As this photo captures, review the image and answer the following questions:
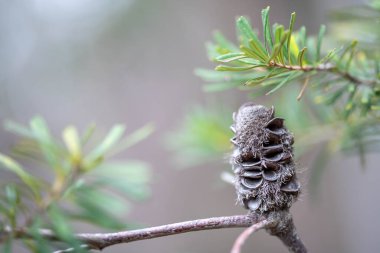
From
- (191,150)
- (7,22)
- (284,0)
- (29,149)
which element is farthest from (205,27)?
(29,149)

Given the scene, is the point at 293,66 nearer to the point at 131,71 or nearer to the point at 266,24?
the point at 266,24

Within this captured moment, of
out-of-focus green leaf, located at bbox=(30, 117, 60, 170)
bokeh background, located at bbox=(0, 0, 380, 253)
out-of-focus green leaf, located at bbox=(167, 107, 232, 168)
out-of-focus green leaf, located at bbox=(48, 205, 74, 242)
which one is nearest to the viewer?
out-of-focus green leaf, located at bbox=(48, 205, 74, 242)

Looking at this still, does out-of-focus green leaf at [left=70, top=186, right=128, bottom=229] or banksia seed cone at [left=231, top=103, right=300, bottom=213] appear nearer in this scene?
banksia seed cone at [left=231, top=103, right=300, bottom=213]

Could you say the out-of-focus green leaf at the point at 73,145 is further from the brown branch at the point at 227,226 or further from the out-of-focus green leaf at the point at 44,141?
the brown branch at the point at 227,226

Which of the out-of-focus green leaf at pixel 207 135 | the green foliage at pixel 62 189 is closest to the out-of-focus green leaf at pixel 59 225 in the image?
the green foliage at pixel 62 189

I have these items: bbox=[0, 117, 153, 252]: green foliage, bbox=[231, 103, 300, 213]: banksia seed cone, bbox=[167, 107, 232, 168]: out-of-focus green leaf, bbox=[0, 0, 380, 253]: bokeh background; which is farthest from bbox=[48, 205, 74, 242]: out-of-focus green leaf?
bbox=[0, 0, 380, 253]: bokeh background

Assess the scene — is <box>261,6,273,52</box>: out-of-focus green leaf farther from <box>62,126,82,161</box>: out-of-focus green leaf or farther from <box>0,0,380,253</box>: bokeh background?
<box>0,0,380,253</box>: bokeh background

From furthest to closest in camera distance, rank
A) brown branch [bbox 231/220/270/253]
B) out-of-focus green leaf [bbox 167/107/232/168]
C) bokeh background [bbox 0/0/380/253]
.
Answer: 1. bokeh background [bbox 0/0/380/253]
2. out-of-focus green leaf [bbox 167/107/232/168]
3. brown branch [bbox 231/220/270/253]
